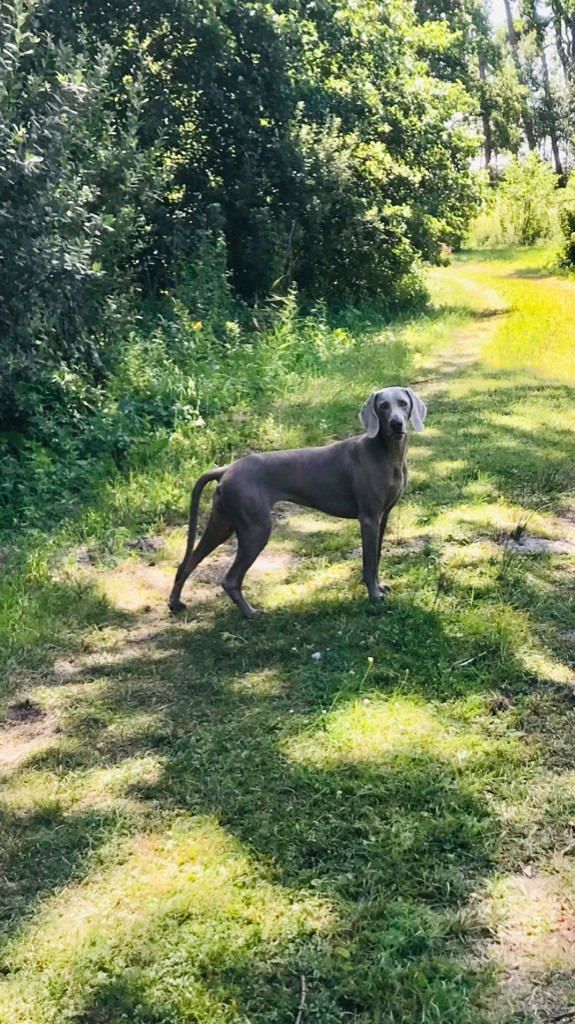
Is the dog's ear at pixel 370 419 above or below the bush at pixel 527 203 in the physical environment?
below

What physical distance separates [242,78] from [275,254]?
2.46 metres

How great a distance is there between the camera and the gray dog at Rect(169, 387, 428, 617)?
4.73 m

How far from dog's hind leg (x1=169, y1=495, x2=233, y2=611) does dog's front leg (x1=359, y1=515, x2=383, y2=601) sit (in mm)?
736

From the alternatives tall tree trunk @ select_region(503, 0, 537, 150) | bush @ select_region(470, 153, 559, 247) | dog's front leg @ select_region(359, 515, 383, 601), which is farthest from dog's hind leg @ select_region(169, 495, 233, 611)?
tall tree trunk @ select_region(503, 0, 537, 150)

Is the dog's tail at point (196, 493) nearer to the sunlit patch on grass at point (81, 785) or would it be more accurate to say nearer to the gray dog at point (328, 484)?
the gray dog at point (328, 484)

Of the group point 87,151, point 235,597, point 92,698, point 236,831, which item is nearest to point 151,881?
point 236,831

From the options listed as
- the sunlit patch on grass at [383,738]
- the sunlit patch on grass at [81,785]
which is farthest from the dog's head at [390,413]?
the sunlit patch on grass at [81,785]

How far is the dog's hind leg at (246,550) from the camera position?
15.5 feet

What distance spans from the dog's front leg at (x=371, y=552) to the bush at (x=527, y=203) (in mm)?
25826

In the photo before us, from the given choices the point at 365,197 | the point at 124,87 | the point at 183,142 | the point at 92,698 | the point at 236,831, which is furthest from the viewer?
the point at 365,197

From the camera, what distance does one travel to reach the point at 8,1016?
7.91 ft

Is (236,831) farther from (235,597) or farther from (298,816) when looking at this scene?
(235,597)

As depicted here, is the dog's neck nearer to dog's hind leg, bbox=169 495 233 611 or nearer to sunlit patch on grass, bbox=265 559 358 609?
sunlit patch on grass, bbox=265 559 358 609

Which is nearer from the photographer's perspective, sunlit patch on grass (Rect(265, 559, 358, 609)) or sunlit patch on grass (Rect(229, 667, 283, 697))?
sunlit patch on grass (Rect(229, 667, 283, 697))
